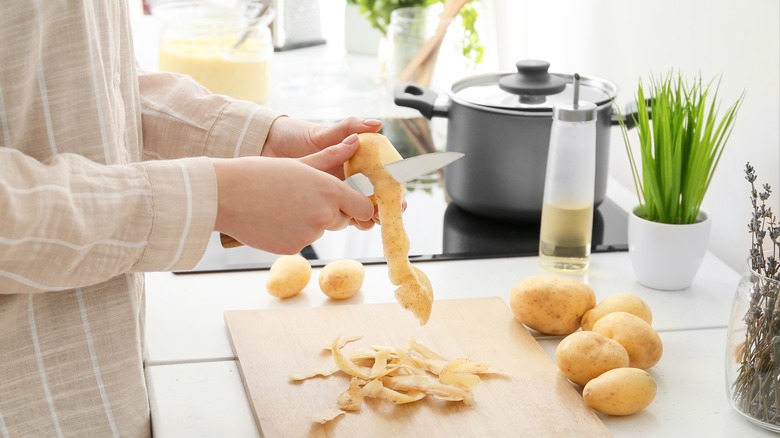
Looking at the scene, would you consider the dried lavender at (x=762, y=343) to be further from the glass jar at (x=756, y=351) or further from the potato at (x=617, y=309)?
the potato at (x=617, y=309)

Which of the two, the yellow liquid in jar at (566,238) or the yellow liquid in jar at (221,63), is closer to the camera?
the yellow liquid in jar at (566,238)

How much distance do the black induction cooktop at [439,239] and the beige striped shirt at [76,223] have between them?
1.37ft

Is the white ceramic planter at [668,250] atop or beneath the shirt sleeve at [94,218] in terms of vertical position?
beneath

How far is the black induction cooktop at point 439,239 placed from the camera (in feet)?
4.29

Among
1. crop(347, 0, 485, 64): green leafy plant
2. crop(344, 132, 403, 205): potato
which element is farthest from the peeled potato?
crop(347, 0, 485, 64): green leafy plant

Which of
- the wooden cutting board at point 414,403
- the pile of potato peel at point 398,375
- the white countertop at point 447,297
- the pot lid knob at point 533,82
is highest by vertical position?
the pot lid knob at point 533,82

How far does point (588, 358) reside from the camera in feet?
3.09

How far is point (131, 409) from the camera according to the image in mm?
855

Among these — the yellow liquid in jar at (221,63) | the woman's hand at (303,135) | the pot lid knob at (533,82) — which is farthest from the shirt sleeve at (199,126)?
the yellow liquid in jar at (221,63)

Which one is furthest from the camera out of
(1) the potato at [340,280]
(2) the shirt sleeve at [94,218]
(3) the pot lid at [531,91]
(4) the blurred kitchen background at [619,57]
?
(3) the pot lid at [531,91]

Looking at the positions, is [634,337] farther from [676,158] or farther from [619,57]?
[619,57]

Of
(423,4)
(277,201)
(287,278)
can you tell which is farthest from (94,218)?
(423,4)

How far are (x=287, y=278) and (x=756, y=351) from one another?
1.79ft

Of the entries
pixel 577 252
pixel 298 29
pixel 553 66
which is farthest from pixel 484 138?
pixel 298 29
